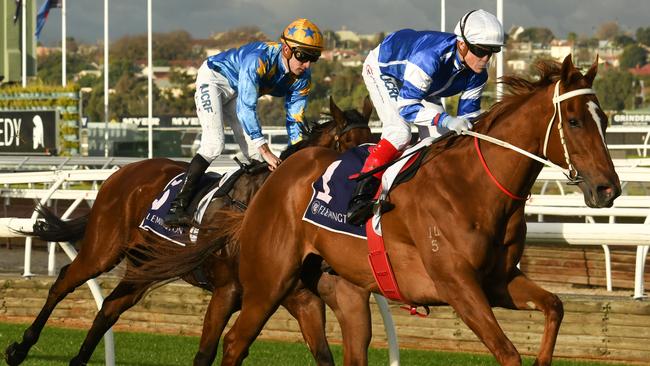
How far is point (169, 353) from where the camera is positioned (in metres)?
6.98

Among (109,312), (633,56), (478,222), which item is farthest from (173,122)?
(633,56)

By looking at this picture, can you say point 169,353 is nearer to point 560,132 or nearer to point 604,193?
point 560,132

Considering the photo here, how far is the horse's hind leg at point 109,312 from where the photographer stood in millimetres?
6129

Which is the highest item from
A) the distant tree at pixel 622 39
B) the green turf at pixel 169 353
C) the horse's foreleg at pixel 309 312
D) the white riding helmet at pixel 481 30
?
the distant tree at pixel 622 39

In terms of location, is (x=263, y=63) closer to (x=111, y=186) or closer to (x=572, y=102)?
(x=111, y=186)

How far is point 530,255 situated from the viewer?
833 cm

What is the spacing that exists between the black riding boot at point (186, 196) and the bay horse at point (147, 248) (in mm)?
122

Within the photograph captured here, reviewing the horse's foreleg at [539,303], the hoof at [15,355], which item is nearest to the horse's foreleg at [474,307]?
the horse's foreleg at [539,303]

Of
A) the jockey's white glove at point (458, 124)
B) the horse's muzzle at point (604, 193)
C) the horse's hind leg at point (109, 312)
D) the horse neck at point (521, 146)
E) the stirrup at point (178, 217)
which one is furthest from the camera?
the horse's hind leg at point (109, 312)

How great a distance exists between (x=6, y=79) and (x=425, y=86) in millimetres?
20960

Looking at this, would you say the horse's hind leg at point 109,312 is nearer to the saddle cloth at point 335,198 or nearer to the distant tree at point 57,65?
the saddle cloth at point 335,198

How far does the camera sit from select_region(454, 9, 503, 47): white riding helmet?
4734 millimetres

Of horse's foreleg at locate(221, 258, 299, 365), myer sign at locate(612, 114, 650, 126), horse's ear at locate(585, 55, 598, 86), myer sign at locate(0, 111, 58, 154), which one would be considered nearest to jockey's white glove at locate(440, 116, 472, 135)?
horse's ear at locate(585, 55, 598, 86)

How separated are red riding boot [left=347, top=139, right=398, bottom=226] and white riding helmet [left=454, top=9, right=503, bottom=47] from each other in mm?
536
